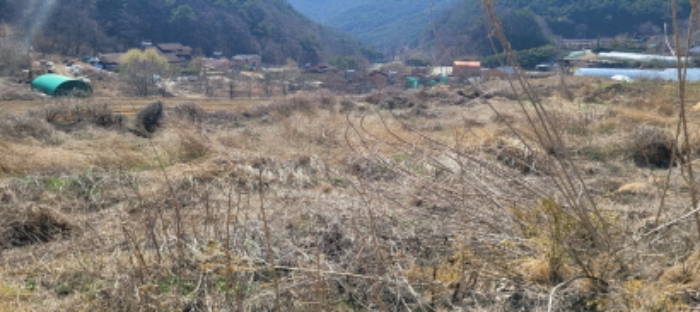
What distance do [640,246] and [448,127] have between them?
33.2 ft

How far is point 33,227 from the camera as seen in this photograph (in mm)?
4742

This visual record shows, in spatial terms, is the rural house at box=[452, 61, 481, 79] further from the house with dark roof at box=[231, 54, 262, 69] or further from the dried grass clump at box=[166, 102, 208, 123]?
the house with dark roof at box=[231, 54, 262, 69]

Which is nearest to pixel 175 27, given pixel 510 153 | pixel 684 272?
pixel 510 153

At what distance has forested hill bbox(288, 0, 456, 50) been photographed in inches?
3488

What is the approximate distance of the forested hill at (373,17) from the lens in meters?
88.6

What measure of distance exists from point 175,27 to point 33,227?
61.0 meters

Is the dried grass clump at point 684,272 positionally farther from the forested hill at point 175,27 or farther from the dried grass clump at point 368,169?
the forested hill at point 175,27

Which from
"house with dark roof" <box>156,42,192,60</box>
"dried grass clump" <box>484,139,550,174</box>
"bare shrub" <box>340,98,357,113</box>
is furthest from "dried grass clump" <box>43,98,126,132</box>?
"house with dark roof" <box>156,42,192,60</box>

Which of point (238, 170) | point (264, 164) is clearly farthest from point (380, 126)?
point (238, 170)

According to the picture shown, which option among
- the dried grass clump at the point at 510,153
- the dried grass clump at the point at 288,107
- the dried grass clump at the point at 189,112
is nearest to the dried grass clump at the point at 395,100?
the dried grass clump at the point at 288,107

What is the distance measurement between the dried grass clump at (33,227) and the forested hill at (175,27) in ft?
157

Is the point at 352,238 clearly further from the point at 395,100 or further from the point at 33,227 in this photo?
the point at 395,100

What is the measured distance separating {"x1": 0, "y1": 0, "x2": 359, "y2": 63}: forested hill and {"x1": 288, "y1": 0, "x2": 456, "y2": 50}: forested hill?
47.0 feet

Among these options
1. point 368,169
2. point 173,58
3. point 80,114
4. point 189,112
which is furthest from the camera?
point 173,58
